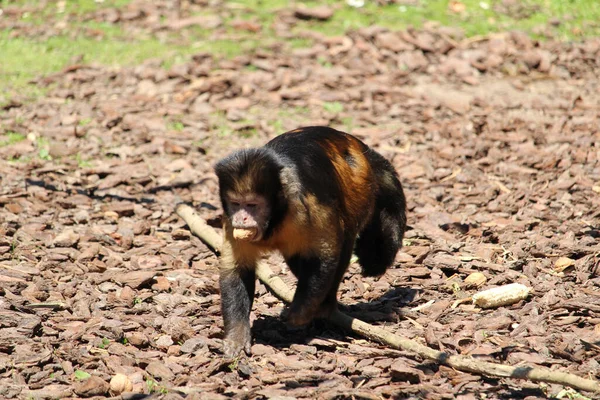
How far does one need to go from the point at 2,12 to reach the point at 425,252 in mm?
13470

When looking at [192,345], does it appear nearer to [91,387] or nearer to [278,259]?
[91,387]

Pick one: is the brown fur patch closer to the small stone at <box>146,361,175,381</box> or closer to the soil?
the soil

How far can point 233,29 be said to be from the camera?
1777cm

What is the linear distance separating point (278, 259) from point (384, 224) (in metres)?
1.62

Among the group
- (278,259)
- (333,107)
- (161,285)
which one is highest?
(333,107)

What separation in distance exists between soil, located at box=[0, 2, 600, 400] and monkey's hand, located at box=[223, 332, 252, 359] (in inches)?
3.8

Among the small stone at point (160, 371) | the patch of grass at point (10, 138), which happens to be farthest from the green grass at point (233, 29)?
the small stone at point (160, 371)

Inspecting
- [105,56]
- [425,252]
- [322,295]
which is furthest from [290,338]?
[105,56]

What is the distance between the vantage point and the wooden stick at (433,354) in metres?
6.02

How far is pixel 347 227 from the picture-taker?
26.2 feet

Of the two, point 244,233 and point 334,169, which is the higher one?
point 334,169

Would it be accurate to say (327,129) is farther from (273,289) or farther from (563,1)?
(563,1)

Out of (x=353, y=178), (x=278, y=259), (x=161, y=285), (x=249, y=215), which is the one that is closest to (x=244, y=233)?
(x=249, y=215)

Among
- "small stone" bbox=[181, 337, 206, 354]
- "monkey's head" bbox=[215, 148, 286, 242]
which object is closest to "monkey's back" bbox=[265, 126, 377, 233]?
"monkey's head" bbox=[215, 148, 286, 242]
